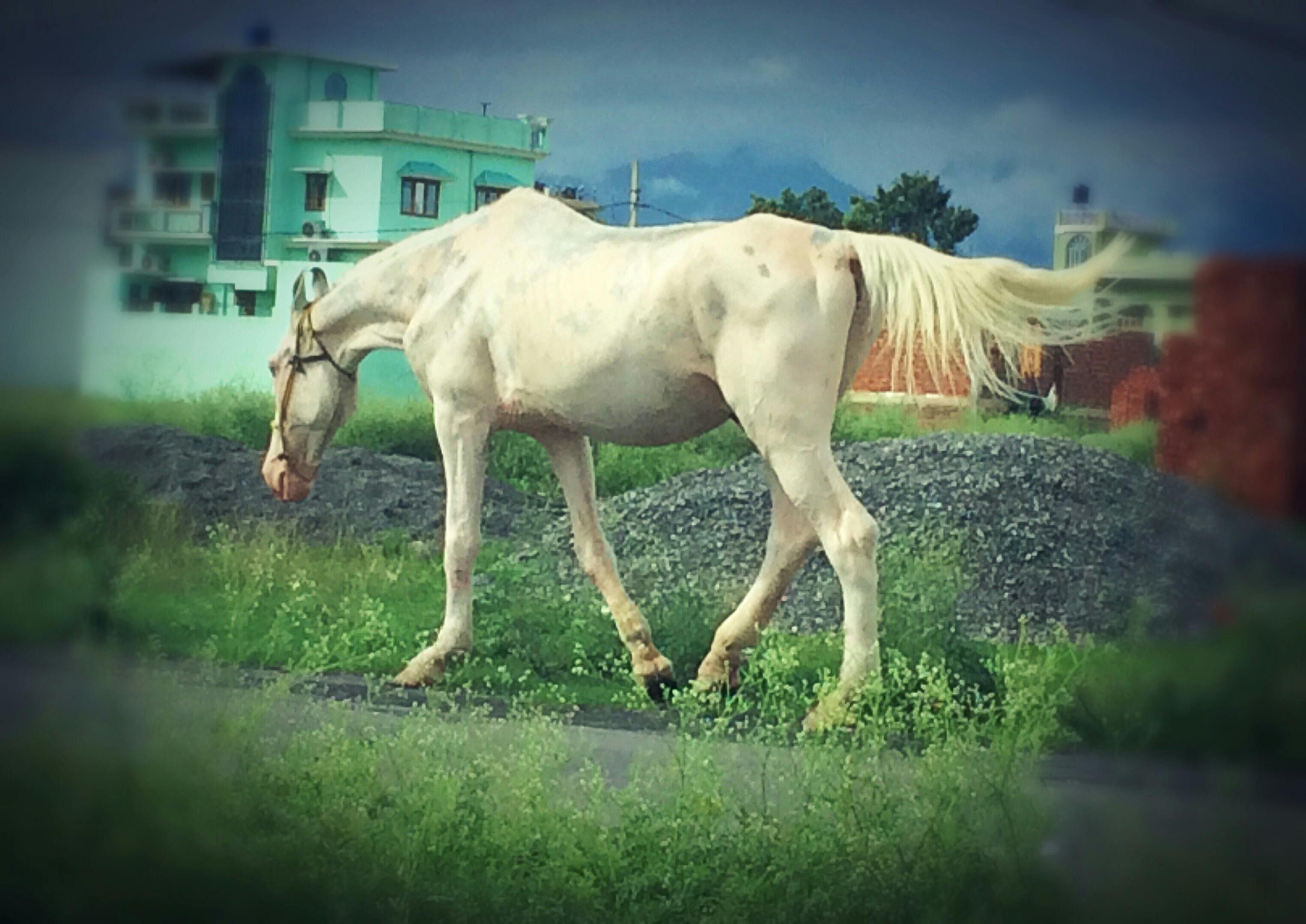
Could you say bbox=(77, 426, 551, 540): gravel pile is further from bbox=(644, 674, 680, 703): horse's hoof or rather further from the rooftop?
the rooftop

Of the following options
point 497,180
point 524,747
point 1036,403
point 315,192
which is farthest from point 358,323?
point 1036,403

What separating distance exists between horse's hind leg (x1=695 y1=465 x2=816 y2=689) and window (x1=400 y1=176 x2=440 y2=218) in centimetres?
119

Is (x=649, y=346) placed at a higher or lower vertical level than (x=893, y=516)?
higher

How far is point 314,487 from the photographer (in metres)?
5.52

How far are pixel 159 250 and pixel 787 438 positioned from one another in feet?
6.53

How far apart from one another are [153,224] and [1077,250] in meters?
2.64

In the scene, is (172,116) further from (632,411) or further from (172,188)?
(632,411)

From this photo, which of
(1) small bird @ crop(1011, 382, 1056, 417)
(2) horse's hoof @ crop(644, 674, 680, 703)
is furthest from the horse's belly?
(1) small bird @ crop(1011, 382, 1056, 417)

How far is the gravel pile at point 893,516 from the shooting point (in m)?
4.53

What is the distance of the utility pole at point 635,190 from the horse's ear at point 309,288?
93 cm

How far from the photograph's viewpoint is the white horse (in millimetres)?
4738

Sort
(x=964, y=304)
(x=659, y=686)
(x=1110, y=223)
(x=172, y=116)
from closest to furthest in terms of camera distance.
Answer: (x=1110, y=223)
(x=964, y=304)
(x=659, y=686)
(x=172, y=116)

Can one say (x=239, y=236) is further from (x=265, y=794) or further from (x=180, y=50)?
(x=265, y=794)

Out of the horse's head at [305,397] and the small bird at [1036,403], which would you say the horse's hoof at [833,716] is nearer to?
the small bird at [1036,403]
